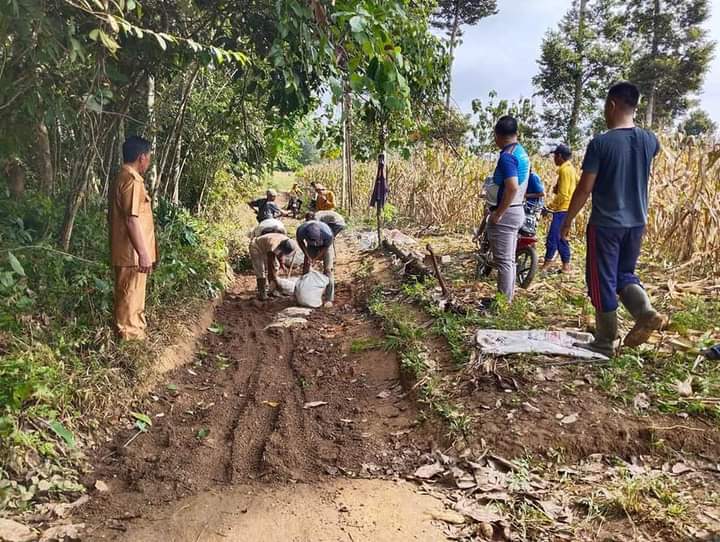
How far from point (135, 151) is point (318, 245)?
109 inches

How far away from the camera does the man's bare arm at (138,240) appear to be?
4.00 metres

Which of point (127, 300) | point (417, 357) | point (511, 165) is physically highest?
point (511, 165)

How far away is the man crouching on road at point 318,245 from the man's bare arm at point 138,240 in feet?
8.28

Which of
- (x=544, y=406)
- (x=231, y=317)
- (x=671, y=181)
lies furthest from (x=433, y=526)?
(x=671, y=181)

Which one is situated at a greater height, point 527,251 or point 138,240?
point 138,240

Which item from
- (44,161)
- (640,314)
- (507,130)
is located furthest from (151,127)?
(640,314)

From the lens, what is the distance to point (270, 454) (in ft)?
10.8

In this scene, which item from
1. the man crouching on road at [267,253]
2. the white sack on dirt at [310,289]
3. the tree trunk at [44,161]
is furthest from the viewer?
the man crouching on road at [267,253]

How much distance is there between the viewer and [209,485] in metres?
3.03

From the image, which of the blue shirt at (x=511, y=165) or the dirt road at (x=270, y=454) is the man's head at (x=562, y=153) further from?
the dirt road at (x=270, y=454)

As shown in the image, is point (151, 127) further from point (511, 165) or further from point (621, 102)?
point (621, 102)

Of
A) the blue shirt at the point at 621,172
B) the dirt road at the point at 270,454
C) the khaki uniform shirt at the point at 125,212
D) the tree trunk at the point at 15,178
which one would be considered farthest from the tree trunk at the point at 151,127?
the blue shirt at the point at 621,172

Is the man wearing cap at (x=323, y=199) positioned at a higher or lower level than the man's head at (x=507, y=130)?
lower

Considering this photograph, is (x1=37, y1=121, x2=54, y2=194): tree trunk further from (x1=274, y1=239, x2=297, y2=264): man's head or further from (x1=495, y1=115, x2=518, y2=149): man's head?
(x1=495, y1=115, x2=518, y2=149): man's head
